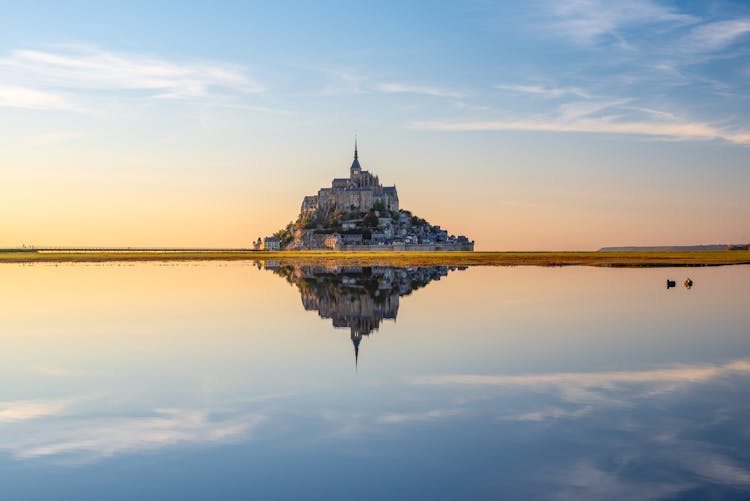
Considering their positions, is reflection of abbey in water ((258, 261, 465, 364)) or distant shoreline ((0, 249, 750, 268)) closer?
reflection of abbey in water ((258, 261, 465, 364))

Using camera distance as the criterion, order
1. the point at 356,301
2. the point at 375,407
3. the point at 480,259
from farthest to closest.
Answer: the point at 480,259 → the point at 356,301 → the point at 375,407

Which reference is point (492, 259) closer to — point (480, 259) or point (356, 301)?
point (480, 259)

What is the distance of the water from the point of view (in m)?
9.27

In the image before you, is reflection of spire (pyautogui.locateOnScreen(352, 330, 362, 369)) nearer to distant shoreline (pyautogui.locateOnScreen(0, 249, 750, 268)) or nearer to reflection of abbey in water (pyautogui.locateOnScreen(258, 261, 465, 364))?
reflection of abbey in water (pyautogui.locateOnScreen(258, 261, 465, 364))

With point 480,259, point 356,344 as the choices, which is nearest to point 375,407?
point 356,344

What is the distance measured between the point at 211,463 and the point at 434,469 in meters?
3.39

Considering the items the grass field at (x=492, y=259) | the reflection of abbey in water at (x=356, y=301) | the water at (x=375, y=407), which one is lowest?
the water at (x=375, y=407)

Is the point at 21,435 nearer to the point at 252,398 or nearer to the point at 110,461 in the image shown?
the point at 110,461

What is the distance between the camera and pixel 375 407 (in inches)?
516

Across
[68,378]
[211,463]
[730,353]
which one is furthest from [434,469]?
[730,353]

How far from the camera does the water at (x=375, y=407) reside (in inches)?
365

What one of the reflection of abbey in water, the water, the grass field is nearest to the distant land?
the grass field

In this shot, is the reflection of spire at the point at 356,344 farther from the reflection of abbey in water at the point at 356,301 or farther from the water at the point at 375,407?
the water at the point at 375,407

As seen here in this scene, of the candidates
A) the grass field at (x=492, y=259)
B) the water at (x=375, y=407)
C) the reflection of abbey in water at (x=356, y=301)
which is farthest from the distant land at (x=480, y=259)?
the water at (x=375, y=407)
